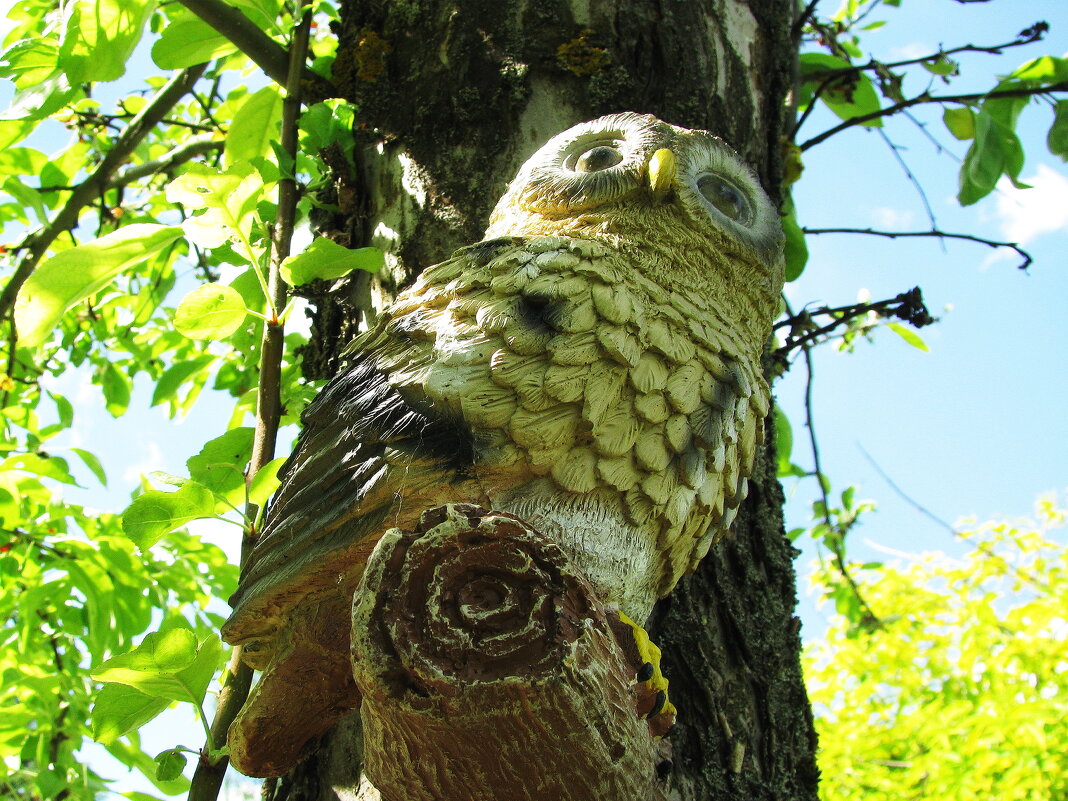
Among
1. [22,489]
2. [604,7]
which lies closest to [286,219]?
[604,7]

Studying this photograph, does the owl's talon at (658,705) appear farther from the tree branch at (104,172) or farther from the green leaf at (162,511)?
the tree branch at (104,172)

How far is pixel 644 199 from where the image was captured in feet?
5.14

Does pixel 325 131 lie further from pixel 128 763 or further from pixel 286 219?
pixel 128 763

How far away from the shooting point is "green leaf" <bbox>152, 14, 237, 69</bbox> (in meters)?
1.84

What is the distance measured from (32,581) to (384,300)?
4.85ft

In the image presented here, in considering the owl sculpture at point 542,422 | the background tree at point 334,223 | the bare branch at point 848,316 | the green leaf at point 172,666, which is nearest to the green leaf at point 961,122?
the background tree at point 334,223

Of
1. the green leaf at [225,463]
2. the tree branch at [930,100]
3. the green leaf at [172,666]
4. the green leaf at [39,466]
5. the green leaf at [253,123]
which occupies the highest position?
the tree branch at [930,100]

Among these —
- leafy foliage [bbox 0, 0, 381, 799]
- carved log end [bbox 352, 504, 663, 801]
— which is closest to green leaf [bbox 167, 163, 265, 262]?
leafy foliage [bbox 0, 0, 381, 799]

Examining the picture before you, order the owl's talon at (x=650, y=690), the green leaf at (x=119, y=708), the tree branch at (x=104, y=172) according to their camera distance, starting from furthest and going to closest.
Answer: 1. the tree branch at (x=104, y=172)
2. the green leaf at (x=119, y=708)
3. the owl's talon at (x=650, y=690)

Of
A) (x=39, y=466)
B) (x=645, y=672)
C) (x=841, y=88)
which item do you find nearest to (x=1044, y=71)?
(x=841, y=88)

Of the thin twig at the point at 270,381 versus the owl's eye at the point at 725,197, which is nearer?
the thin twig at the point at 270,381

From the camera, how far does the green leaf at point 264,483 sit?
142 cm

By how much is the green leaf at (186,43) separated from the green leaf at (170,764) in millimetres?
1286

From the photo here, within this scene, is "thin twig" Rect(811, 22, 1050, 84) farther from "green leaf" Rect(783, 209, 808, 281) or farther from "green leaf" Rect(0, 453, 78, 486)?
"green leaf" Rect(0, 453, 78, 486)
